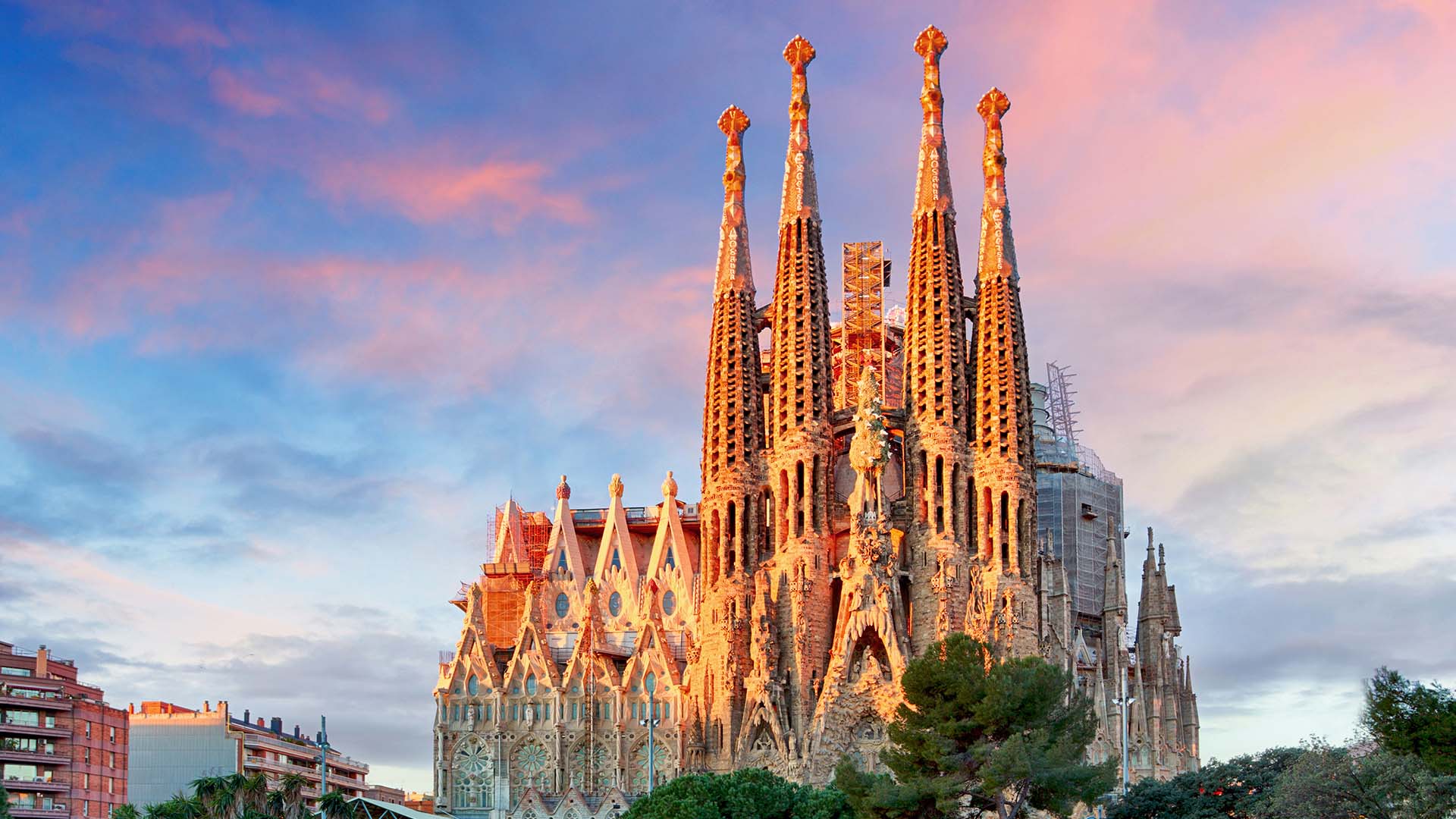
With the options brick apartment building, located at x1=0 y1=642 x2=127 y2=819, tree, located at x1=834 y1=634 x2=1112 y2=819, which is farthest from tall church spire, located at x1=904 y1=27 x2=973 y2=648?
brick apartment building, located at x1=0 y1=642 x2=127 y2=819

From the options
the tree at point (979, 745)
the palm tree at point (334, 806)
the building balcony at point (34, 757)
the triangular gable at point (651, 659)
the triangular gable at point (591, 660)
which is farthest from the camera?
the triangular gable at point (591, 660)

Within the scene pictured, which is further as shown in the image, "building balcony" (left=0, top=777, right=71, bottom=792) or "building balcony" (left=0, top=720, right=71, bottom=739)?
"building balcony" (left=0, top=720, right=71, bottom=739)

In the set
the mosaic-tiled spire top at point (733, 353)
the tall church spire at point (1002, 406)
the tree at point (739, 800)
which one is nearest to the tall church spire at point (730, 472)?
the mosaic-tiled spire top at point (733, 353)

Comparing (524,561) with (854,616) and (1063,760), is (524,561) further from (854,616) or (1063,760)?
(1063,760)

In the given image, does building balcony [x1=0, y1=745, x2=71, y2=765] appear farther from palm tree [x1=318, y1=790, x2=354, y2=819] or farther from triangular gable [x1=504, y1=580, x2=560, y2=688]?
palm tree [x1=318, y1=790, x2=354, y2=819]

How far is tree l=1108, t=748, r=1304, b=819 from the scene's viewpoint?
2144 inches

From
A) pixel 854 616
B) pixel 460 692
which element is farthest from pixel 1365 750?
pixel 460 692

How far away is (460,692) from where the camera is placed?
7431cm

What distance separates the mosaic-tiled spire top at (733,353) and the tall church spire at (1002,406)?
866cm

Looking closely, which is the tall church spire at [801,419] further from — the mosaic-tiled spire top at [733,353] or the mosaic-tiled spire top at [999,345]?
the mosaic-tiled spire top at [999,345]

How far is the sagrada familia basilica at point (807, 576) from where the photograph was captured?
6781 cm

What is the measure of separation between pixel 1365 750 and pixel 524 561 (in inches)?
1651

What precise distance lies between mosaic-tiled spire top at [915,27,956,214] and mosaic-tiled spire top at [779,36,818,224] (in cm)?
430

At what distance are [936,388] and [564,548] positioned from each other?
1939cm
